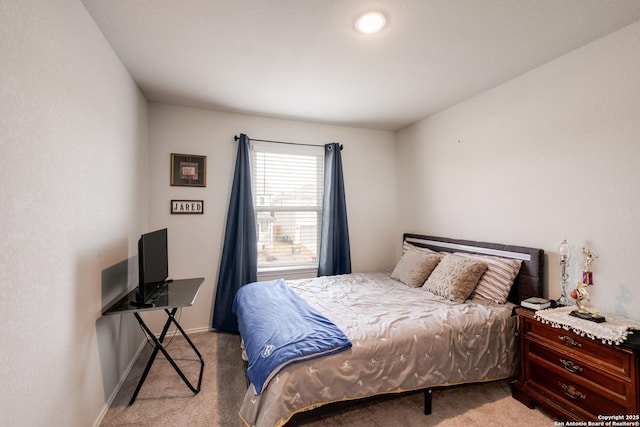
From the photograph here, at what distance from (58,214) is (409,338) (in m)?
2.17

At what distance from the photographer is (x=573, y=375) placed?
1.74 meters

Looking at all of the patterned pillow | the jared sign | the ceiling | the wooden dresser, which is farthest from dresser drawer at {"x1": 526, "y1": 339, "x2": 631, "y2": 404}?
the jared sign

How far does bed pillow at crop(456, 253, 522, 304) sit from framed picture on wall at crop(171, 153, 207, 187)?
314 cm

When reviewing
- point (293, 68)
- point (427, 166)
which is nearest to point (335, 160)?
point (427, 166)

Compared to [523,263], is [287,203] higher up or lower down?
higher up

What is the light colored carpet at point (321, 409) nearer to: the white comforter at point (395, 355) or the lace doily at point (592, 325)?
the white comforter at point (395, 355)

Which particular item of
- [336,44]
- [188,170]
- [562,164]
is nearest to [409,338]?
[562,164]

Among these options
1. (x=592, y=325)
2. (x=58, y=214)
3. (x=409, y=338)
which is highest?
(x=58, y=214)

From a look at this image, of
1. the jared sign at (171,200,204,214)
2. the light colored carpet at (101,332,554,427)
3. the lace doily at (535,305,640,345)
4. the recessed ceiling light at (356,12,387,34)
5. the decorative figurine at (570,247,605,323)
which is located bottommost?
the light colored carpet at (101,332,554,427)

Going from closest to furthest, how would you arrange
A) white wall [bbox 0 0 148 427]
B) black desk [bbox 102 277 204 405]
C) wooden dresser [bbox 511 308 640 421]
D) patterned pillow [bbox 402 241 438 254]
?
white wall [bbox 0 0 148 427], wooden dresser [bbox 511 308 640 421], black desk [bbox 102 277 204 405], patterned pillow [bbox 402 241 438 254]

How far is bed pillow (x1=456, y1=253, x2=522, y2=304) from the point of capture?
2.37 metres

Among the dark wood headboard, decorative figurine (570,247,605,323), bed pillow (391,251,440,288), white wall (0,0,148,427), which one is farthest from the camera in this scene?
bed pillow (391,251,440,288)

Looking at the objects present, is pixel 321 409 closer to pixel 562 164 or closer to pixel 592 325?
pixel 592 325

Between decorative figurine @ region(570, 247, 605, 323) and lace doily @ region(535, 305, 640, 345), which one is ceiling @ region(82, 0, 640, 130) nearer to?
decorative figurine @ region(570, 247, 605, 323)
